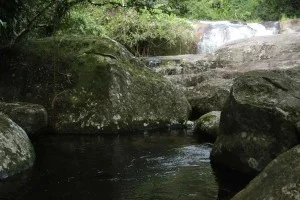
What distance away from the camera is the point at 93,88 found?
8844mm

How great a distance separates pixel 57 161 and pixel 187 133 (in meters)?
3.09

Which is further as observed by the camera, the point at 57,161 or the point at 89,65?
the point at 89,65

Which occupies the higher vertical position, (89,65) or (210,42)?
(210,42)

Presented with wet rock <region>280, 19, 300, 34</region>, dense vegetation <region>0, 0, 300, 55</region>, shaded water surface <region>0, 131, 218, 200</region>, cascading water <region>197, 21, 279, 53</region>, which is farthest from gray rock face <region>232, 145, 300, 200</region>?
wet rock <region>280, 19, 300, 34</region>

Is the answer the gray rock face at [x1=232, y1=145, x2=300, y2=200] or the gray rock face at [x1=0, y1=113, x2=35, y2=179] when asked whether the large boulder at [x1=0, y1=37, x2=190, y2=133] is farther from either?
the gray rock face at [x1=232, y1=145, x2=300, y2=200]

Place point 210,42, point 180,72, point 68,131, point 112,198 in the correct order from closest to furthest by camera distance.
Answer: point 112,198 → point 68,131 → point 180,72 → point 210,42

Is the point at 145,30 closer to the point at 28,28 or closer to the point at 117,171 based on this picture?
the point at 28,28

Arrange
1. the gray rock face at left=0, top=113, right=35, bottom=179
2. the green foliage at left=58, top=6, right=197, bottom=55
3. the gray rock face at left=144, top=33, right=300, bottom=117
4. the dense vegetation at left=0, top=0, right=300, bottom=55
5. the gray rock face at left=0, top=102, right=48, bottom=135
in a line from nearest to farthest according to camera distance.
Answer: the gray rock face at left=0, top=113, right=35, bottom=179 < the gray rock face at left=0, top=102, right=48, bottom=135 < the dense vegetation at left=0, top=0, right=300, bottom=55 < the gray rock face at left=144, top=33, right=300, bottom=117 < the green foliage at left=58, top=6, right=197, bottom=55

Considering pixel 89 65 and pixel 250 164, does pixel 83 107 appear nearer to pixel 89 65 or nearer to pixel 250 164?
pixel 89 65

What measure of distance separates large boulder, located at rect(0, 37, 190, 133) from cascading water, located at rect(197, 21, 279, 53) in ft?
30.7

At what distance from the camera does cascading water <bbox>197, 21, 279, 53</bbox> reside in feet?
60.9

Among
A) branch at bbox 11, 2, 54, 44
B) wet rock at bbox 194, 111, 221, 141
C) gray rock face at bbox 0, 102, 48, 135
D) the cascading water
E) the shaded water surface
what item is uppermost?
the cascading water

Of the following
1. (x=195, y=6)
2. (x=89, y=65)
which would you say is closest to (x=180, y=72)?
(x=89, y=65)

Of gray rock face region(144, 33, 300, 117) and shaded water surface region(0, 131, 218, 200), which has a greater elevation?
gray rock face region(144, 33, 300, 117)
